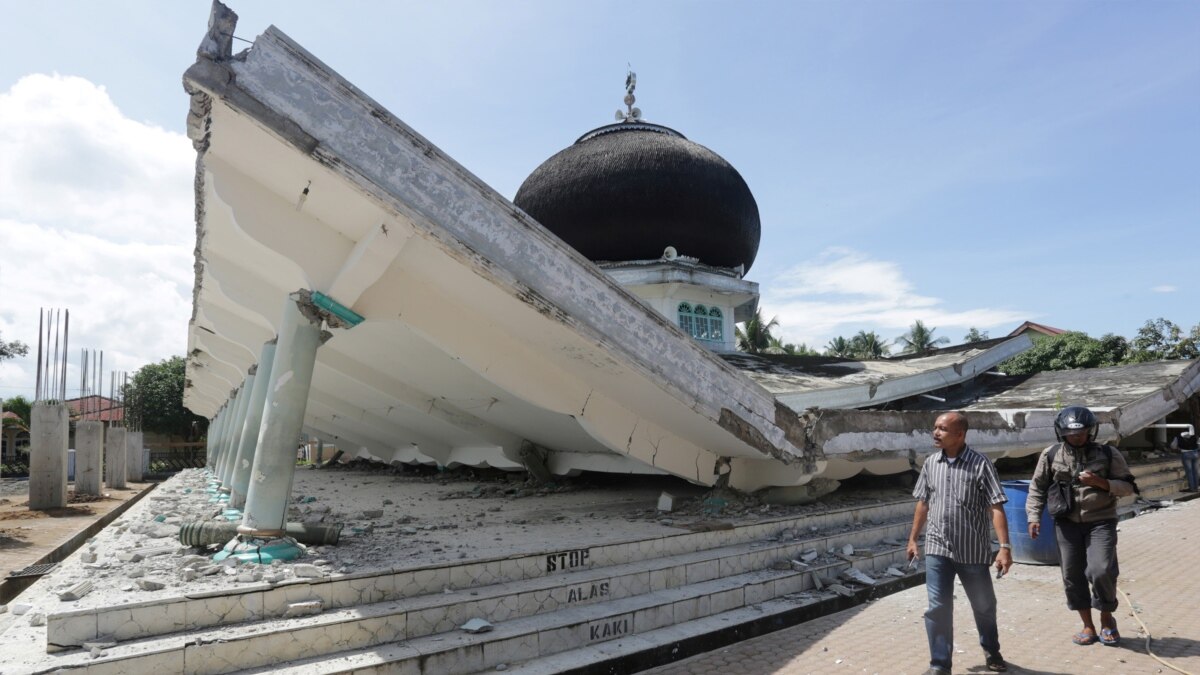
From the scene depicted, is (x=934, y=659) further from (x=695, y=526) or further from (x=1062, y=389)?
(x=1062, y=389)

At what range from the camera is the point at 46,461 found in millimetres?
15586

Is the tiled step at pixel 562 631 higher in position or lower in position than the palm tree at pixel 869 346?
lower

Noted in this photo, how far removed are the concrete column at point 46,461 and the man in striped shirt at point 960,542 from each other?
1833 cm

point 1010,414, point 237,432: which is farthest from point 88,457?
point 1010,414

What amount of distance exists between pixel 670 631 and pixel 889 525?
3.72 metres

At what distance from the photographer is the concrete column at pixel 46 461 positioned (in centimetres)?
1553

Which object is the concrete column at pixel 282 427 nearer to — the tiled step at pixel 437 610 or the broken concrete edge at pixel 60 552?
the tiled step at pixel 437 610

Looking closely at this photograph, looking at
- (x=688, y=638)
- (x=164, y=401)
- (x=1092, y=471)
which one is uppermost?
(x=164, y=401)

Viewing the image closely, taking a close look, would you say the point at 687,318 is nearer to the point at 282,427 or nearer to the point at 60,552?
the point at 282,427

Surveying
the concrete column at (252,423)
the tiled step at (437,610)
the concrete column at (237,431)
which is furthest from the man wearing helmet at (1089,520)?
the concrete column at (237,431)

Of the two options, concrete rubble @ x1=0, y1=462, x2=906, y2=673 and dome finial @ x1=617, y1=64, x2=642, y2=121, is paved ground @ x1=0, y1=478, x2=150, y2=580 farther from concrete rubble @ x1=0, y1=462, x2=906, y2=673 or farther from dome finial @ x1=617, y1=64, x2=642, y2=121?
dome finial @ x1=617, y1=64, x2=642, y2=121

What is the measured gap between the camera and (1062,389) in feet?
45.1

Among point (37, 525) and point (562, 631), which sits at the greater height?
point (37, 525)

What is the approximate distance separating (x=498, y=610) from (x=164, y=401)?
33.7m
